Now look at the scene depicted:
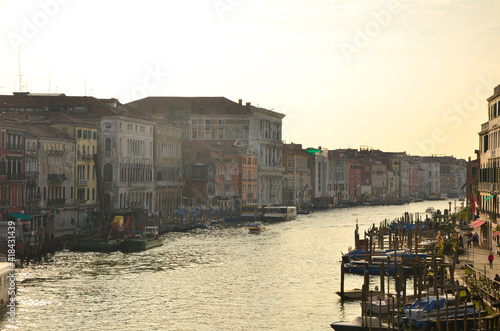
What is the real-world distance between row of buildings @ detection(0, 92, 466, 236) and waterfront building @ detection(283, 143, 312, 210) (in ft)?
0.61

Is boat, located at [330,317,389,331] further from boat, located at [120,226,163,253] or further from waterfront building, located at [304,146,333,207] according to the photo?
waterfront building, located at [304,146,333,207]

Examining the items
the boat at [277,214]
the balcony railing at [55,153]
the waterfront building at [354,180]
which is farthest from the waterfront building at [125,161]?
the waterfront building at [354,180]

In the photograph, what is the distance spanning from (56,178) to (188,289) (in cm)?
2774

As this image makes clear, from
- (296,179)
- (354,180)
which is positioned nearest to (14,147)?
(296,179)

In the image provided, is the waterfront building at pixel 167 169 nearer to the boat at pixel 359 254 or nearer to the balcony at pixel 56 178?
the balcony at pixel 56 178

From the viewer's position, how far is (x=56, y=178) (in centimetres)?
6662

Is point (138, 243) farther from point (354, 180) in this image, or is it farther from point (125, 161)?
point (354, 180)

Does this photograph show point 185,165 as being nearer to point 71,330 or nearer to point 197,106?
point 197,106

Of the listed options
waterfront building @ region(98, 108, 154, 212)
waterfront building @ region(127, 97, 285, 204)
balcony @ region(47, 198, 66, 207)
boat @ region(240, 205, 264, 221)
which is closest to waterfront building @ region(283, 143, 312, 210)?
waterfront building @ region(127, 97, 285, 204)

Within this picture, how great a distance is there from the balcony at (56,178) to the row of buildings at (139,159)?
2cm

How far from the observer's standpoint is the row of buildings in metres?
62.9

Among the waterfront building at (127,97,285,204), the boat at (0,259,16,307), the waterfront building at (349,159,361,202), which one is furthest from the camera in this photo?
the waterfront building at (349,159,361,202)

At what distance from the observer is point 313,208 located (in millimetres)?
135750

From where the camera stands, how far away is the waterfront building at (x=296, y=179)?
133375mm
